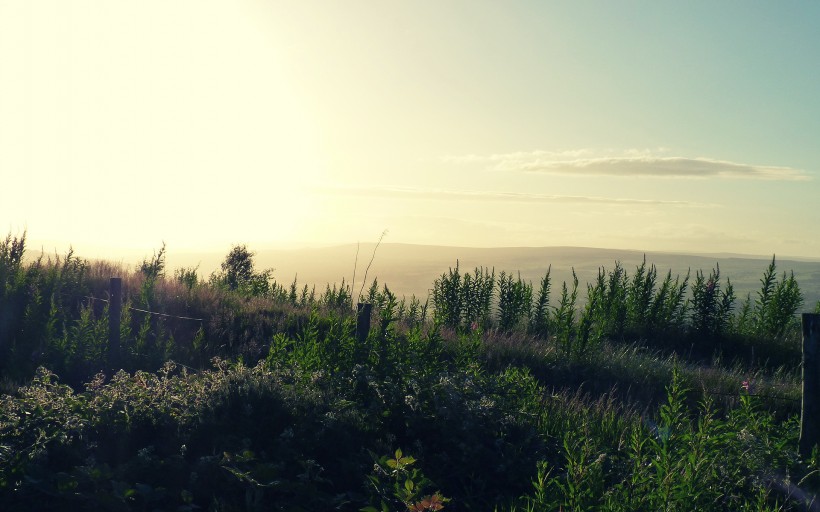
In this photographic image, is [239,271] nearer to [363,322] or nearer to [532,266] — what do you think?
[363,322]

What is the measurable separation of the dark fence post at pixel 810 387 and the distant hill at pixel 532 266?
156 feet

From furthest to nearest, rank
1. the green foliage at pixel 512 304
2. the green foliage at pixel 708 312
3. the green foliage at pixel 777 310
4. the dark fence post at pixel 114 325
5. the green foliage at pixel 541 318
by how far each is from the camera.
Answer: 1. the green foliage at pixel 777 310
2. the green foliage at pixel 708 312
3. the green foliage at pixel 512 304
4. the green foliage at pixel 541 318
5. the dark fence post at pixel 114 325

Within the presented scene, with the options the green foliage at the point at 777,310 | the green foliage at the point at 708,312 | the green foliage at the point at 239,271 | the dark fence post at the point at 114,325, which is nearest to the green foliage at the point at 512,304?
the green foliage at the point at 708,312

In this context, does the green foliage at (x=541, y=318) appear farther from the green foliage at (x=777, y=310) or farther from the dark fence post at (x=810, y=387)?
the dark fence post at (x=810, y=387)

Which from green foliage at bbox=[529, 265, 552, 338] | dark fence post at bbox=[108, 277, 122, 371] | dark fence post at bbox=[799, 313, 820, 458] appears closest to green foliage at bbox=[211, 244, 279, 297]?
green foliage at bbox=[529, 265, 552, 338]

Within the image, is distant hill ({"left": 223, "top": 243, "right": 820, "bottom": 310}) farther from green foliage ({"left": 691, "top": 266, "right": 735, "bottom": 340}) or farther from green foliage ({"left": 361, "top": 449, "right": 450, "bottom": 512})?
green foliage ({"left": 361, "top": 449, "right": 450, "bottom": 512})

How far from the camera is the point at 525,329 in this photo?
Answer: 54.3 feet

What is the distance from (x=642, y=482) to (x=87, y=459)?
412 cm

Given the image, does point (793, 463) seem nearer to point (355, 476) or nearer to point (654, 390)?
point (355, 476)

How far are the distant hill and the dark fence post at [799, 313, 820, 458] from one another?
47.7 metres

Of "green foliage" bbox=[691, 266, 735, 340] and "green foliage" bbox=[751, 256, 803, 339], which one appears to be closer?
"green foliage" bbox=[691, 266, 735, 340]

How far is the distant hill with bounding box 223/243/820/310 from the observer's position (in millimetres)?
67688

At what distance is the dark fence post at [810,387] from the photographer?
21.2ft

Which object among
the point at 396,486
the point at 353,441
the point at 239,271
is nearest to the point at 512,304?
the point at 239,271
